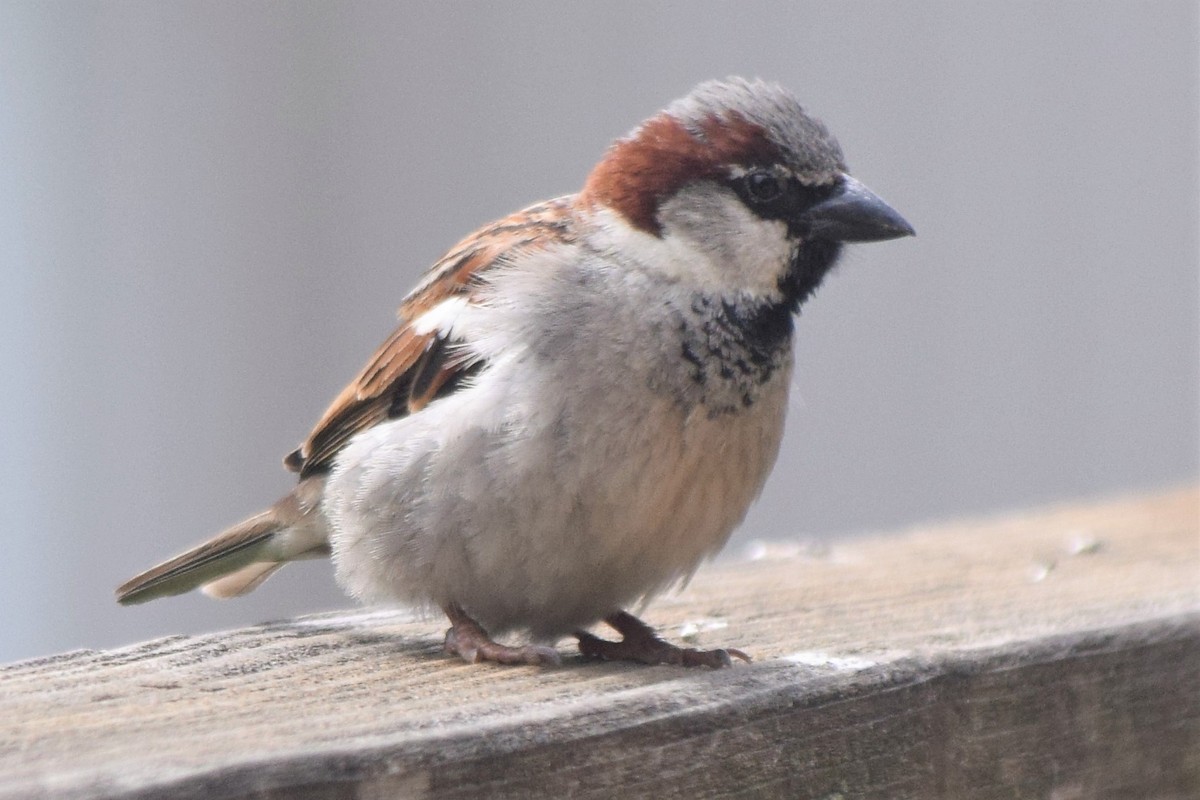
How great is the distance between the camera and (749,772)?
4.40 feet

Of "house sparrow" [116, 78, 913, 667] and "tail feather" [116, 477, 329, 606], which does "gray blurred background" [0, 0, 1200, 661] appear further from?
"house sparrow" [116, 78, 913, 667]

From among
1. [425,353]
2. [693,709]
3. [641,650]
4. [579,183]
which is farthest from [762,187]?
[579,183]

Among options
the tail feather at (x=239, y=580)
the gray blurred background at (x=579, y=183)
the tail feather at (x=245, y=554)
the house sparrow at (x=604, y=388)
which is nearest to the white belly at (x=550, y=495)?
the house sparrow at (x=604, y=388)

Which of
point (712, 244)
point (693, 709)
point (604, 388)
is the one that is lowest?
point (693, 709)

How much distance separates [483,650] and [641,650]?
0.18 m

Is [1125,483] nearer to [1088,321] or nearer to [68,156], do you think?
[1088,321]

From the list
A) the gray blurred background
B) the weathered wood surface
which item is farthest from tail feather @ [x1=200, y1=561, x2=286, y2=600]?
the gray blurred background

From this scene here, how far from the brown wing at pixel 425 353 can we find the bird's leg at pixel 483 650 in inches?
12.6

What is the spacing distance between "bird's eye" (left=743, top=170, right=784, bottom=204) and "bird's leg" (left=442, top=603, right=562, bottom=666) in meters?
0.63

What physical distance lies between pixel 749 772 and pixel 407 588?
686 millimetres

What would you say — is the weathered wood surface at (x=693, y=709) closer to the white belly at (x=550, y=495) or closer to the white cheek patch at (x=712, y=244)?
the white belly at (x=550, y=495)

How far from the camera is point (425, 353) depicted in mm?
2049

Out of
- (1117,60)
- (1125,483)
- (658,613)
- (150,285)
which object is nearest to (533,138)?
(150,285)

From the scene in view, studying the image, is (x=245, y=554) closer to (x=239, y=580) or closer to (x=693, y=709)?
(x=239, y=580)
